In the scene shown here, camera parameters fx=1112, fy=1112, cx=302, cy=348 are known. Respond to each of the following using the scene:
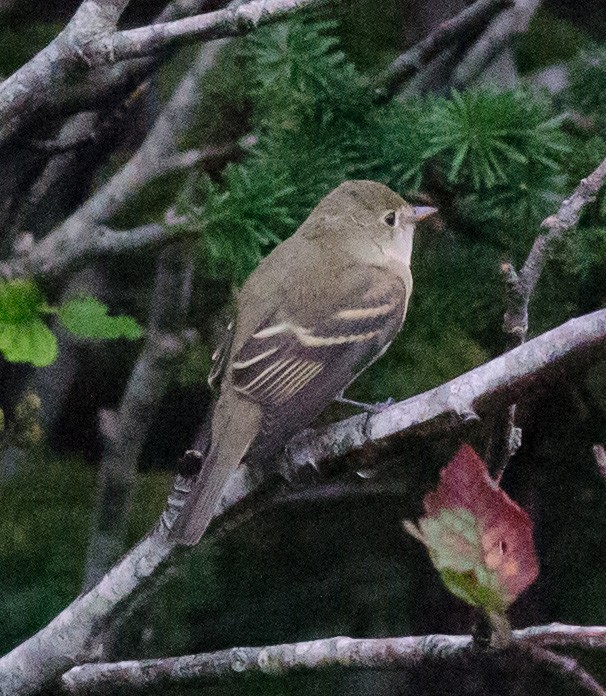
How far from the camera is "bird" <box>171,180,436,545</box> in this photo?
3.52ft

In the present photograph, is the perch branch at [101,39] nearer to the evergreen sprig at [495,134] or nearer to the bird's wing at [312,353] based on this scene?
the evergreen sprig at [495,134]

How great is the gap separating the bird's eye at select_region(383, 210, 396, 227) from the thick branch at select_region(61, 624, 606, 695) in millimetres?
523

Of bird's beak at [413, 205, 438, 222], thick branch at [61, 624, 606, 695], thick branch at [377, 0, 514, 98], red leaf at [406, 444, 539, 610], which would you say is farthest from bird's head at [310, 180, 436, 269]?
red leaf at [406, 444, 539, 610]

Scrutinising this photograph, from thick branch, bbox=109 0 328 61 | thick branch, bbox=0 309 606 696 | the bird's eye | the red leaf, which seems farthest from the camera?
the bird's eye

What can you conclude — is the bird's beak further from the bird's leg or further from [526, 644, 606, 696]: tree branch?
[526, 644, 606, 696]: tree branch

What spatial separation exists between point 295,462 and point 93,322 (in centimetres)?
24

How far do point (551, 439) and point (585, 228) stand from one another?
23cm

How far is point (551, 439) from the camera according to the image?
114cm

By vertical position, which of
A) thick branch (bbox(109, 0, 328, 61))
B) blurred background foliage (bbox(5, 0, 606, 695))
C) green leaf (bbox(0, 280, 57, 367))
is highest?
thick branch (bbox(109, 0, 328, 61))

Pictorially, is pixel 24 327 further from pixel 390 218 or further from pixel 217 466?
pixel 390 218

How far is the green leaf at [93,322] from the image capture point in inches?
40.9

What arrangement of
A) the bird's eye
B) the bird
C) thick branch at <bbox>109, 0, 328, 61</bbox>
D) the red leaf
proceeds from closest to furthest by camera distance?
1. the red leaf
2. thick branch at <bbox>109, 0, 328, 61</bbox>
3. the bird
4. the bird's eye

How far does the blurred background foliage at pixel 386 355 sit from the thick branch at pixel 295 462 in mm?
63

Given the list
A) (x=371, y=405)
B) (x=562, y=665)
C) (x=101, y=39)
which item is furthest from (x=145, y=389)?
(x=562, y=665)
